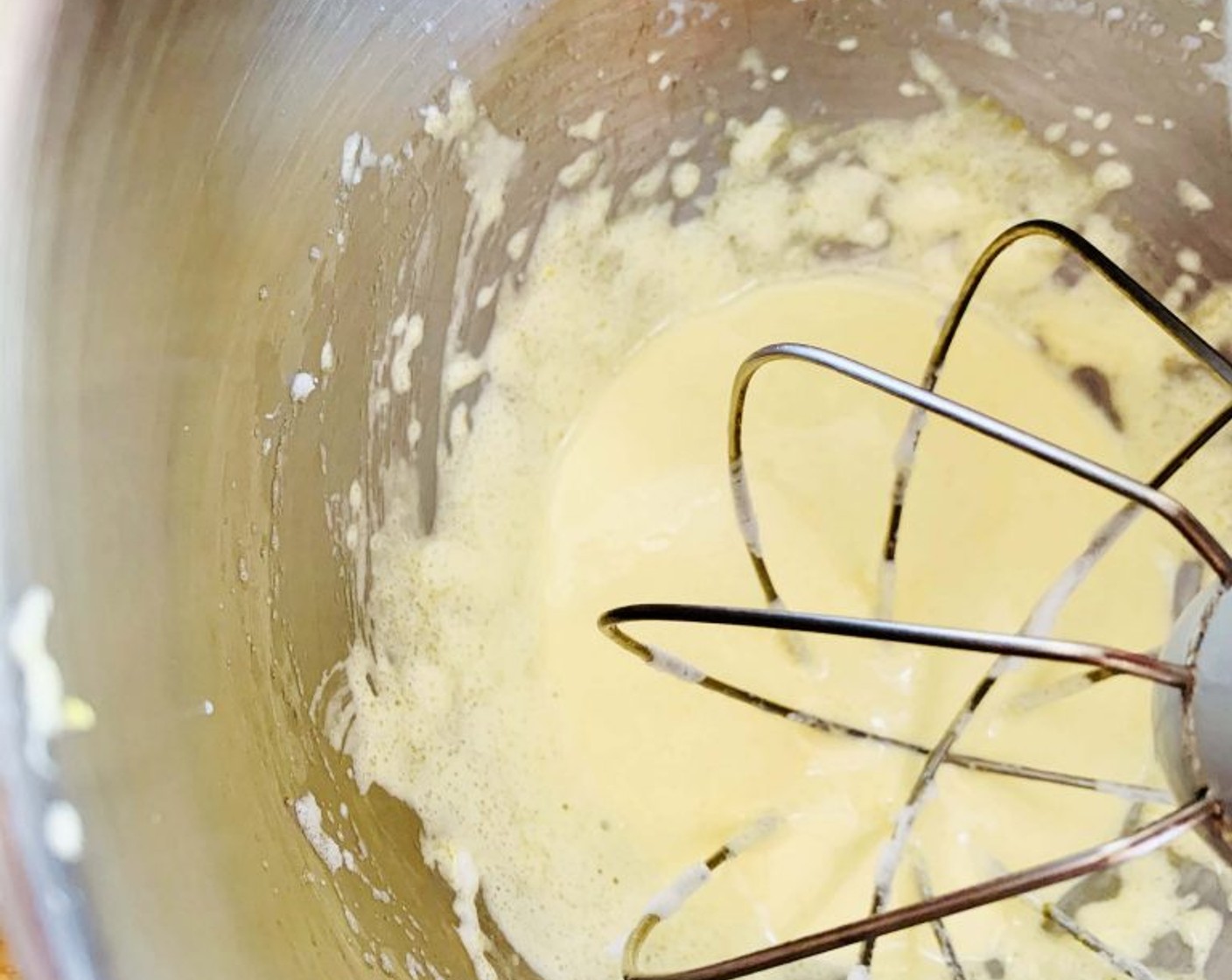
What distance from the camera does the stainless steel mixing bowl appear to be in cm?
41

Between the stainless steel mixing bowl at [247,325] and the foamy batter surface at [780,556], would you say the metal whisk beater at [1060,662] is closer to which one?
the foamy batter surface at [780,556]

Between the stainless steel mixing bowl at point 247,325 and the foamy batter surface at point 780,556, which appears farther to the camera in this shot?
the foamy batter surface at point 780,556

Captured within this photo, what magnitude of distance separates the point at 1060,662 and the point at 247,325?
362mm

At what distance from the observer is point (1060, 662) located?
44 cm

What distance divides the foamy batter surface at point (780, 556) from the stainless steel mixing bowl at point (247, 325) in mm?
43

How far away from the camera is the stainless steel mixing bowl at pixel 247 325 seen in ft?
1.33

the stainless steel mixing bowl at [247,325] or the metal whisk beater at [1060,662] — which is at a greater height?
the stainless steel mixing bowl at [247,325]

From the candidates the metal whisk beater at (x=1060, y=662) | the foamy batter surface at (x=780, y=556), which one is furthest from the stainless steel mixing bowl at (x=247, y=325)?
the metal whisk beater at (x=1060, y=662)

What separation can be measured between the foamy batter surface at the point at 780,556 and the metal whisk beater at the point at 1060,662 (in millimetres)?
37

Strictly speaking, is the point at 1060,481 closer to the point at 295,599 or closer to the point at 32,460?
the point at 295,599

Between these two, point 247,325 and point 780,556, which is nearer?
point 247,325

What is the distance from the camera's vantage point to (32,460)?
0.41 metres

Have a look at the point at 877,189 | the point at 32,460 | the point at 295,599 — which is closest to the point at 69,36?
the point at 32,460

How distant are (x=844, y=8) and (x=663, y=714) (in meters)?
0.44
